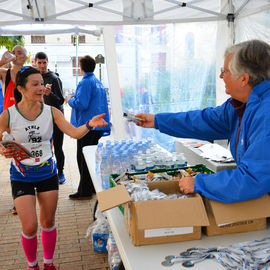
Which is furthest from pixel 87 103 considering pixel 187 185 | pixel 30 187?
pixel 187 185

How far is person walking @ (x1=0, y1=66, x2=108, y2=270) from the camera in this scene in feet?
7.57

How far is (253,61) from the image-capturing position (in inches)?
61.2

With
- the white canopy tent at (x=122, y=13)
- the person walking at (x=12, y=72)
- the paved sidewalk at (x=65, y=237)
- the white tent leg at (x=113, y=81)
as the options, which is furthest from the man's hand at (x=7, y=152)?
the white tent leg at (x=113, y=81)

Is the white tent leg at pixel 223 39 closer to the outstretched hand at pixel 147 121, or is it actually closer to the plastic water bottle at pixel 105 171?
the outstretched hand at pixel 147 121

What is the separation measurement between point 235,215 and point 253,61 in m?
0.70

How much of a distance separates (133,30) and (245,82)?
Result: 3.54m

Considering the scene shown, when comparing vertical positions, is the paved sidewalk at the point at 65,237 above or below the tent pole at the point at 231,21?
below

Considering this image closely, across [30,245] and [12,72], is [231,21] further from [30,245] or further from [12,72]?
[30,245]

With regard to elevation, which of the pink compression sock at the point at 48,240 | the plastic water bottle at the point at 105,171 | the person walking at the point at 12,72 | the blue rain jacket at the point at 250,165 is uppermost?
the person walking at the point at 12,72

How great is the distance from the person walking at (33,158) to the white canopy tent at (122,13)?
164 cm

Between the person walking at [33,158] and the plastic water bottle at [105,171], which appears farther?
the person walking at [33,158]

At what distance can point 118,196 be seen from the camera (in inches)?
57.8

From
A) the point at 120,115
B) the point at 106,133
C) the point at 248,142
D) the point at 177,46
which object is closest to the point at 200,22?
the point at 177,46

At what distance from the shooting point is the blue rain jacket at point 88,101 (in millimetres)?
3984
